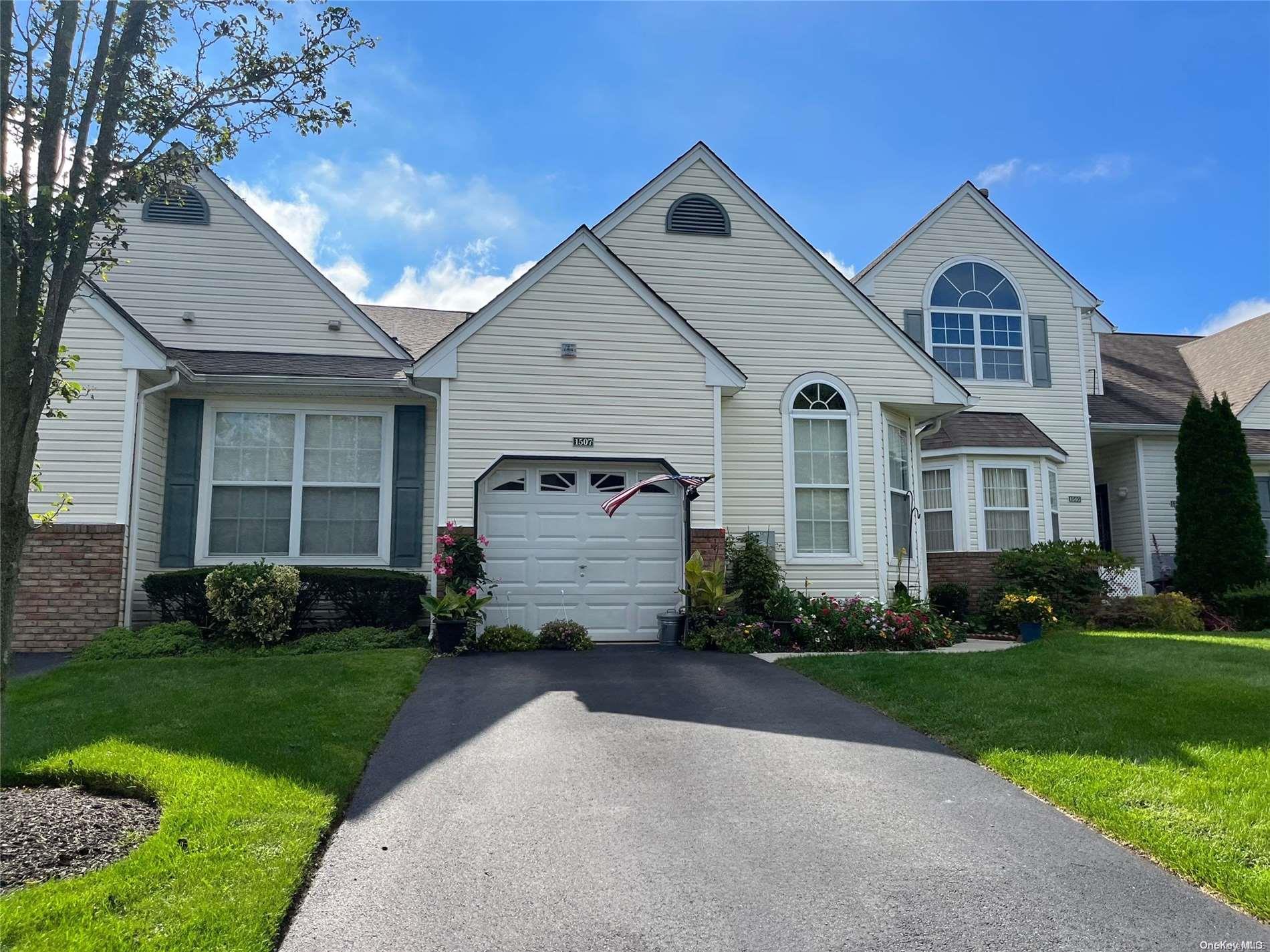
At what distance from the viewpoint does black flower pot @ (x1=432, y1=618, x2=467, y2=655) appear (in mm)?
10781

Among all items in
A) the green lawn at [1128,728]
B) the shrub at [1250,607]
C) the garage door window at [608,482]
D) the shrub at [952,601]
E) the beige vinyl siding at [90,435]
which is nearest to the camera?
the green lawn at [1128,728]

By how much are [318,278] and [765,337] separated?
276 inches

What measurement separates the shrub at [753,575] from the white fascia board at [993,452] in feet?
17.0

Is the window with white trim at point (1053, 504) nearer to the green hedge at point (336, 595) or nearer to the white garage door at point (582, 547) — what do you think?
the white garage door at point (582, 547)

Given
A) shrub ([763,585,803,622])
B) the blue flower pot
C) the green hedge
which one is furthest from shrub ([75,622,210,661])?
the blue flower pot

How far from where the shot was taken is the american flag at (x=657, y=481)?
11.6 metres

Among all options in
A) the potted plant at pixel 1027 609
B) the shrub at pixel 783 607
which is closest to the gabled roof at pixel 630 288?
the shrub at pixel 783 607

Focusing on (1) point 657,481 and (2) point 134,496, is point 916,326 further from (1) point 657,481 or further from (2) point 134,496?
(2) point 134,496

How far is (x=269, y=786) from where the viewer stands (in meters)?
5.20

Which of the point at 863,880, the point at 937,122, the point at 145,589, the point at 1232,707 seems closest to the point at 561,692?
the point at 863,880

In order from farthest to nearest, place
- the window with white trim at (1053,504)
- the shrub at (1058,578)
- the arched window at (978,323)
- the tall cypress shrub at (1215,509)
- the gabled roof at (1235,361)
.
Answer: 1. the gabled roof at (1235,361)
2. the arched window at (978,323)
3. the window with white trim at (1053,504)
4. the tall cypress shrub at (1215,509)
5. the shrub at (1058,578)

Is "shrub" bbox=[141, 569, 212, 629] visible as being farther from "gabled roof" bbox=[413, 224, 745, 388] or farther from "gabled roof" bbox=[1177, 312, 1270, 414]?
"gabled roof" bbox=[1177, 312, 1270, 414]

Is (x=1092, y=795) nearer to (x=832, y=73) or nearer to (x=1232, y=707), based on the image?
(x=1232, y=707)

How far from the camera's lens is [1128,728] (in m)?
6.60
